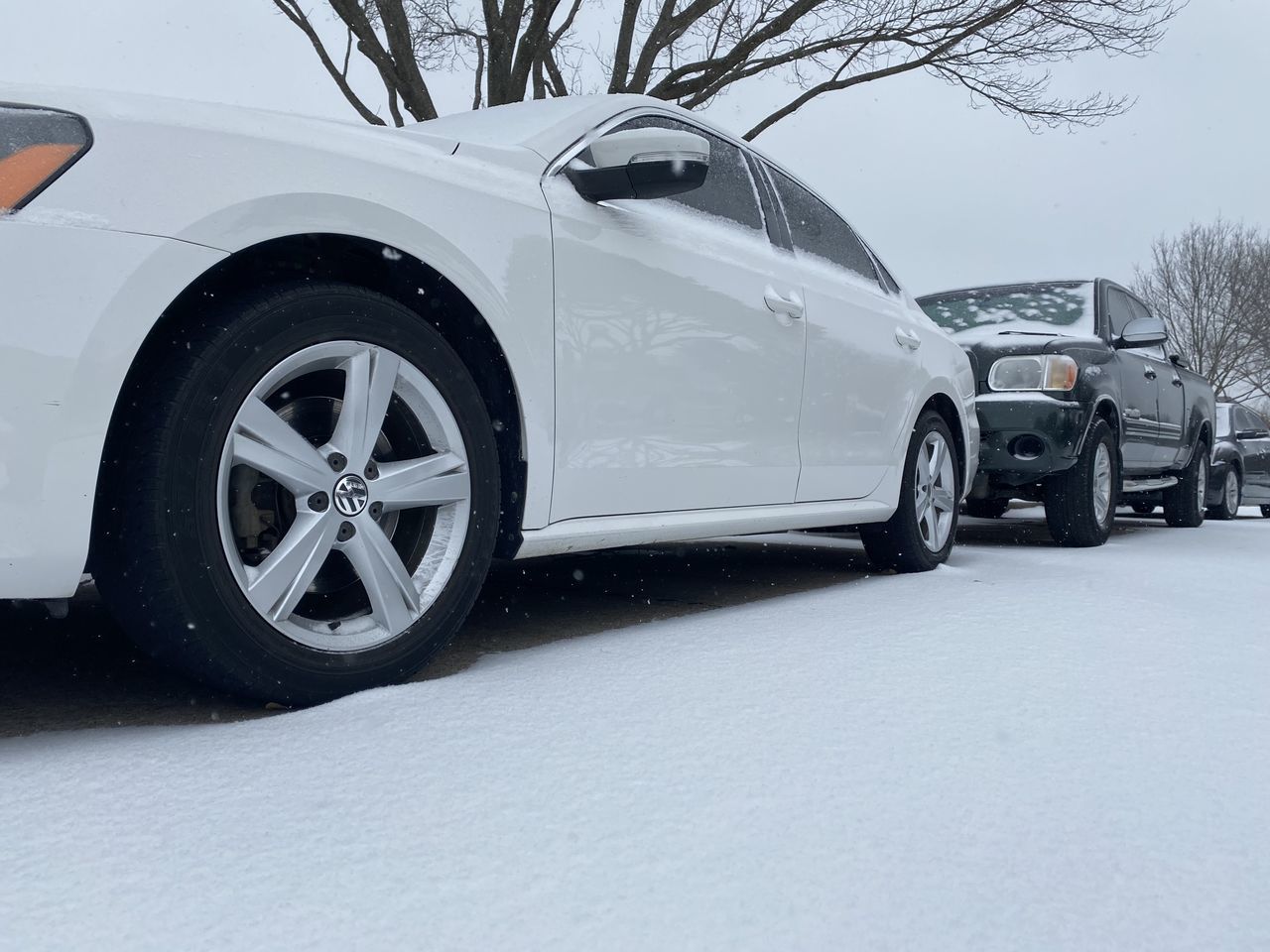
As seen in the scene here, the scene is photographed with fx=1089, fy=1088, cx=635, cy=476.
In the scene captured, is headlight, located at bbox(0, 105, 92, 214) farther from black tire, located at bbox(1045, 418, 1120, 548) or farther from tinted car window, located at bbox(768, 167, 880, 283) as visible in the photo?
black tire, located at bbox(1045, 418, 1120, 548)

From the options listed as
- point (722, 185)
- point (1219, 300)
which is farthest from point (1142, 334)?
point (1219, 300)

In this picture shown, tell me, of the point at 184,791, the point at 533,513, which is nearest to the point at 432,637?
the point at 533,513

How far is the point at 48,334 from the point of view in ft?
5.45

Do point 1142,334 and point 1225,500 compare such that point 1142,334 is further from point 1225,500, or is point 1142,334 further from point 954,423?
point 1225,500

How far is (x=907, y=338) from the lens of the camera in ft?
14.1

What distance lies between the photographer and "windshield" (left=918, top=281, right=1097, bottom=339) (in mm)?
6266

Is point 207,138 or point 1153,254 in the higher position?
point 1153,254

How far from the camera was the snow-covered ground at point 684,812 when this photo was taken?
119 cm

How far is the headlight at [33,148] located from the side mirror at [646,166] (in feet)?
3.89

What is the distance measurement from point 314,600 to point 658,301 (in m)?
1.14

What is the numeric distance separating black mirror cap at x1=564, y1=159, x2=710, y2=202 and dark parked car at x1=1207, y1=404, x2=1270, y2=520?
9.45 meters

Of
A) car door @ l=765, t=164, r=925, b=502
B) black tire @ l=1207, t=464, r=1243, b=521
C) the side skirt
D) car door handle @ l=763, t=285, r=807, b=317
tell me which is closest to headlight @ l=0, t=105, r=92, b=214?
the side skirt

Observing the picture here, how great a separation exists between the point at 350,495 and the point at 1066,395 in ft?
15.0

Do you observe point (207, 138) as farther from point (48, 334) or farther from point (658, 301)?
point (658, 301)
